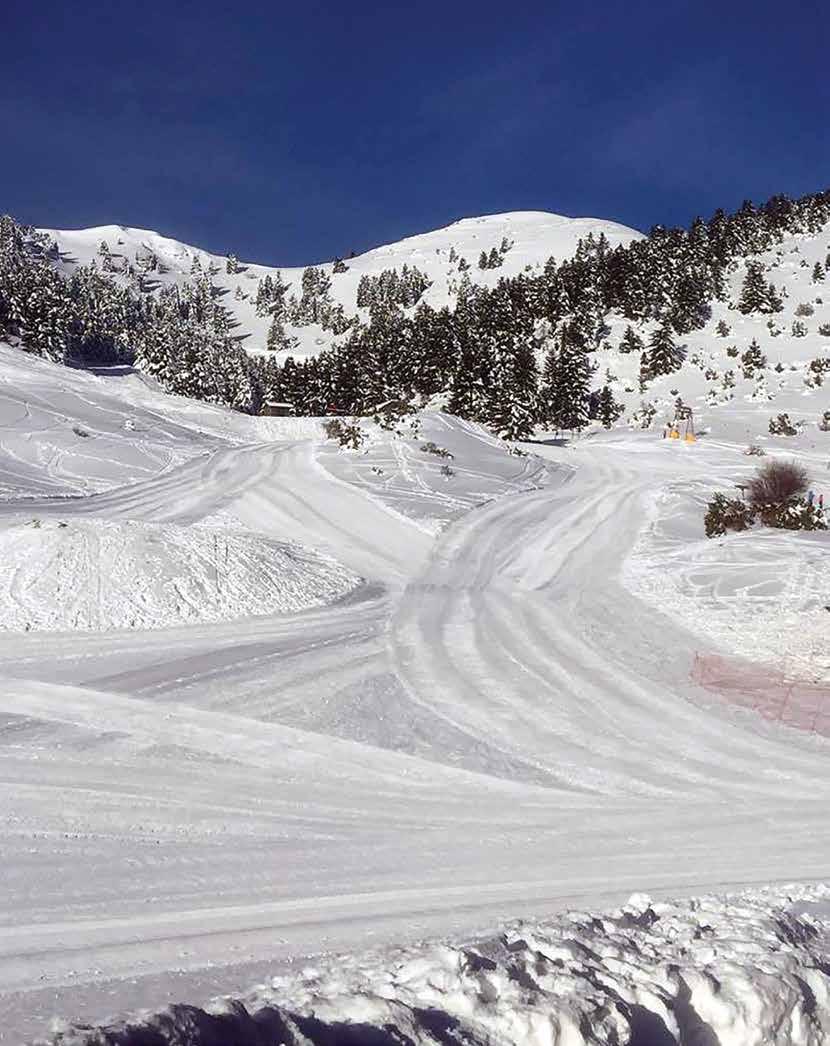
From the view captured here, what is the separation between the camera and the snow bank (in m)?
4.02

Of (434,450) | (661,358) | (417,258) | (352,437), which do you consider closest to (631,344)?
(661,358)

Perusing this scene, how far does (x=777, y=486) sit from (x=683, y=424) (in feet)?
87.1

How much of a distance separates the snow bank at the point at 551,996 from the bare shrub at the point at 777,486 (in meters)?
21.9

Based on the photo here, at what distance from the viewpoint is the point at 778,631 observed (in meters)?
14.9

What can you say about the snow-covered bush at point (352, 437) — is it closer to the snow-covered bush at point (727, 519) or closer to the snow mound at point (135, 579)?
the snow-covered bush at point (727, 519)

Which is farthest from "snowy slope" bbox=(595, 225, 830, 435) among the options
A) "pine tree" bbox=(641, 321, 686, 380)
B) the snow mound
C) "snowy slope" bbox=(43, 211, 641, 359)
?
"snowy slope" bbox=(43, 211, 641, 359)

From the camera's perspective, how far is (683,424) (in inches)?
2066

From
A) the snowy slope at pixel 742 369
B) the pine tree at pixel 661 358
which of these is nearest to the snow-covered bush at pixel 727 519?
the snowy slope at pixel 742 369

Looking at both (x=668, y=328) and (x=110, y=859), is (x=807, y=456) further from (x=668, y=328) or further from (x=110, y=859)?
(x=110, y=859)

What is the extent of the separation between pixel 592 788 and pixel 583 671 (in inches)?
160

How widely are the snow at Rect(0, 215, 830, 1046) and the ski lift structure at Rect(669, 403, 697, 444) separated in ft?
92.2

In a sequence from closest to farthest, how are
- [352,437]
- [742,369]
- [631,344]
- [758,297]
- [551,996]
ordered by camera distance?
[551,996] < [352,437] < [742,369] < [631,344] < [758,297]

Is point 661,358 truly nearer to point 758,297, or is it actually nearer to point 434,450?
point 758,297

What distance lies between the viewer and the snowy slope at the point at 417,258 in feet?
433
